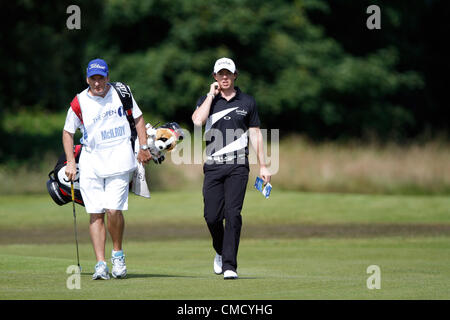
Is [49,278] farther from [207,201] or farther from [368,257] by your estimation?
[368,257]

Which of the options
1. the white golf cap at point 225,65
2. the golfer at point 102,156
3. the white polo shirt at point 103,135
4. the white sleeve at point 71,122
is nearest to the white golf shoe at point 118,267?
the golfer at point 102,156

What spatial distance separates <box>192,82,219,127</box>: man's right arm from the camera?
32.2 ft

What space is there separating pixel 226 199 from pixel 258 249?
5.22 m

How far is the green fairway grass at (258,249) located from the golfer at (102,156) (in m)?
0.56

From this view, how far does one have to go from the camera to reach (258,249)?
1513 cm

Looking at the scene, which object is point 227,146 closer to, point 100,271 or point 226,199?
point 226,199

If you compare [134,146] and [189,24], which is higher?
[189,24]

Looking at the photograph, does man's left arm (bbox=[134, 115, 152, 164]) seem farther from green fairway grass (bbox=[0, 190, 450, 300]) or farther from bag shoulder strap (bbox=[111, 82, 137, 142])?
green fairway grass (bbox=[0, 190, 450, 300])

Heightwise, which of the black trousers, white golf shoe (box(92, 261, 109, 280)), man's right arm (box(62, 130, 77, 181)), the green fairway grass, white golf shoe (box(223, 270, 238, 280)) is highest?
man's right arm (box(62, 130, 77, 181))

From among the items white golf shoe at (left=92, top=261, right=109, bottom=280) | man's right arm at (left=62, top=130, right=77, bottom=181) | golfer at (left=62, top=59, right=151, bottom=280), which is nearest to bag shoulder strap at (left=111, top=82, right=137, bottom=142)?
golfer at (left=62, top=59, right=151, bottom=280)

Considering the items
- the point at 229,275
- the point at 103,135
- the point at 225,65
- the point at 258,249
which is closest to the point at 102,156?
the point at 103,135
